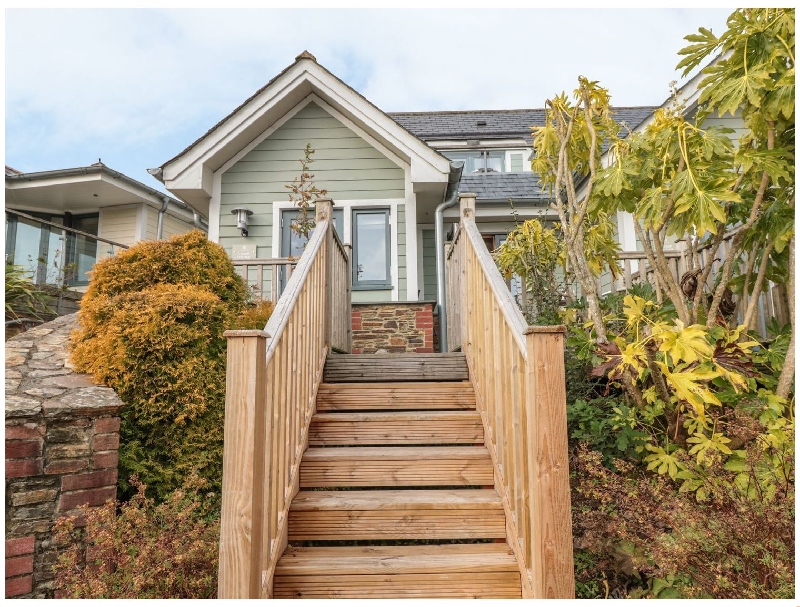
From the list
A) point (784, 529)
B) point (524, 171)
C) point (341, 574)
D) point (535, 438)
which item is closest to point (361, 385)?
point (341, 574)

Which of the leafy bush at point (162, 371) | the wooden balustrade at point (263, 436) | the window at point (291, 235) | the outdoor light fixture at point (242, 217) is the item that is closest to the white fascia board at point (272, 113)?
the outdoor light fixture at point (242, 217)

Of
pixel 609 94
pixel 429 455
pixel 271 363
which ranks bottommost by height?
pixel 429 455

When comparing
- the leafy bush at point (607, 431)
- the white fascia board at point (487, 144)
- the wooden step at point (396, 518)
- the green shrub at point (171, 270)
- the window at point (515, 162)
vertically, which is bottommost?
the wooden step at point (396, 518)

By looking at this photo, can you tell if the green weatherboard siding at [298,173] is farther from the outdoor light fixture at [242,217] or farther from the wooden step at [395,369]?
the wooden step at [395,369]

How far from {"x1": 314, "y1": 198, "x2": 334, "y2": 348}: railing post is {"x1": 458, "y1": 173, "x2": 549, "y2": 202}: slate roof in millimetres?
4716

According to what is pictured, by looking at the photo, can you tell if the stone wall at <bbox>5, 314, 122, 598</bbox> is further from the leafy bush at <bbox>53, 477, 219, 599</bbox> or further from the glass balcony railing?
the glass balcony railing

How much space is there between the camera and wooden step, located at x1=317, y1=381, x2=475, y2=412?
3404 mm

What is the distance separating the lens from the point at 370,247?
7.17 meters

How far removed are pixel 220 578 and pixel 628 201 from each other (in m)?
3.05

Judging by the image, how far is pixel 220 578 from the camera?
1.80 metres

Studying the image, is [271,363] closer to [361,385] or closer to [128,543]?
[128,543]

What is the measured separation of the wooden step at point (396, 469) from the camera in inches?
109

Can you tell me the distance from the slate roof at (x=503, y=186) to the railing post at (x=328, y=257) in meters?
Answer: 4.72

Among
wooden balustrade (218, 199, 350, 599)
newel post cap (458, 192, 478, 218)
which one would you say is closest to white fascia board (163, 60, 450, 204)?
newel post cap (458, 192, 478, 218)
